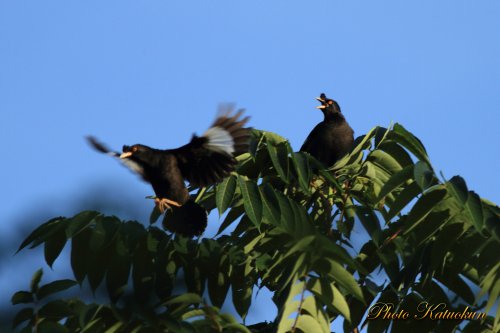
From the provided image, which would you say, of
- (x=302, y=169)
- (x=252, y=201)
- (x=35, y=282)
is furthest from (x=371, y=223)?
(x=35, y=282)

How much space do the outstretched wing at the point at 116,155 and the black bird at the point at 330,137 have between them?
2.38 metres

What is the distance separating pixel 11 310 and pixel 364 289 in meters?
1.52

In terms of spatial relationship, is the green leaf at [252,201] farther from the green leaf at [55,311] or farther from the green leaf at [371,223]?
the green leaf at [55,311]

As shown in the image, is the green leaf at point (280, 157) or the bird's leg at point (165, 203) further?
the bird's leg at point (165, 203)

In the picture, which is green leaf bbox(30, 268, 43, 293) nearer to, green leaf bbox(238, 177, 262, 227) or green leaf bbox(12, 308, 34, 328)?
green leaf bbox(12, 308, 34, 328)

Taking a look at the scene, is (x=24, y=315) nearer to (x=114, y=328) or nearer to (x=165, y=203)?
(x=114, y=328)

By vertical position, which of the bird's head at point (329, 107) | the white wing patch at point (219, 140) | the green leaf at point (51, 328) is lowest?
the green leaf at point (51, 328)

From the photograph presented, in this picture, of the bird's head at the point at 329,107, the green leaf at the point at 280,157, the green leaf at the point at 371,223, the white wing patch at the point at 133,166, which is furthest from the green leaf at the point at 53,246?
the bird's head at the point at 329,107

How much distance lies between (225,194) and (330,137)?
3.89 meters

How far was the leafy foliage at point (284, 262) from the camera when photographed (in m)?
3.27

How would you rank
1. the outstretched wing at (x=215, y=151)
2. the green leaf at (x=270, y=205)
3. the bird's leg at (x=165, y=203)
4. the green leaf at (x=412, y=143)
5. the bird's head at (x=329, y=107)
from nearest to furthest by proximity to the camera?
1. the green leaf at (x=270, y=205)
2. the green leaf at (x=412, y=143)
3. the outstretched wing at (x=215, y=151)
4. the bird's leg at (x=165, y=203)
5. the bird's head at (x=329, y=107)

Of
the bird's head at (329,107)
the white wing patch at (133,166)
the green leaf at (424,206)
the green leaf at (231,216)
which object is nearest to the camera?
the green leaf at (424,206)

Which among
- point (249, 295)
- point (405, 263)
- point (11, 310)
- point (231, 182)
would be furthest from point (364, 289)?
point (11, 310)

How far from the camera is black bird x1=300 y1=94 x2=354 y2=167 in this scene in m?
7.99
